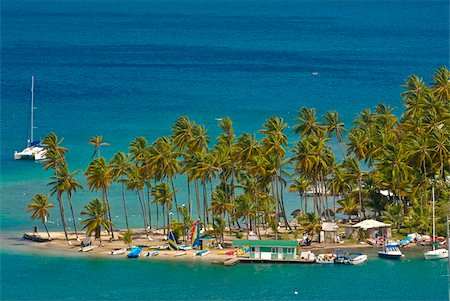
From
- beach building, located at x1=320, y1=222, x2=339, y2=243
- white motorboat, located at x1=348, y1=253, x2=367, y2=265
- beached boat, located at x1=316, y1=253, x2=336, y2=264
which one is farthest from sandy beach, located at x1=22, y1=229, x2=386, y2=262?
white motorboat, located at x1=348, y1=253, x2=367, y2=265

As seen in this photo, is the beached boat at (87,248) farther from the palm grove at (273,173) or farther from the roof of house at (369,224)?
the roof of house at (369,224)

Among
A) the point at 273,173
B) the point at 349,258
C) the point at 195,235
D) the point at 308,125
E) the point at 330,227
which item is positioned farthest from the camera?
the point at 308,125

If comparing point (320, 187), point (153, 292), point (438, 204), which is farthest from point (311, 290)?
point (320, 187)

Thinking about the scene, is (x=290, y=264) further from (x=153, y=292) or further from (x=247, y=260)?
(x=153, y=292)

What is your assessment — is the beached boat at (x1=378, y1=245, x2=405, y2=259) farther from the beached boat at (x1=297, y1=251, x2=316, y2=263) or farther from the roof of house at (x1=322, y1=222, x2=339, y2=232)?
the beached boat at (x1=297, y1=251, x2=316, y2=263)

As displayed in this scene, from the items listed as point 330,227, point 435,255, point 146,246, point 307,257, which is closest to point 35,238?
point 146,246

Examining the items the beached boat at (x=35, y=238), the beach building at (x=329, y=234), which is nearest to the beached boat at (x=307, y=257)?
the beach building at (x=329, y=234)

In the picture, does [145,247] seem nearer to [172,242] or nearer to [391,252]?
[172,242]
